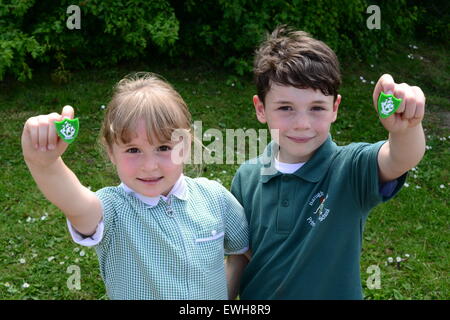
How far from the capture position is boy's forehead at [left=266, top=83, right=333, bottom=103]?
2166 mm

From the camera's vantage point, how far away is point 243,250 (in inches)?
90.4

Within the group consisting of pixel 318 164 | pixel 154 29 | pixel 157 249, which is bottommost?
pixel 157 249

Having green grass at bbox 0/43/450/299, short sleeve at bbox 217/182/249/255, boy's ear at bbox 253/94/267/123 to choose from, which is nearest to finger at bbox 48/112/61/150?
short sleeve at bbox 217/182/249/255

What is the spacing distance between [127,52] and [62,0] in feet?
2.82

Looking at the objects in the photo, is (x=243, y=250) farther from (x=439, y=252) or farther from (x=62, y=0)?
(x=62, y=0)

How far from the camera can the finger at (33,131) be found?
1573 mm

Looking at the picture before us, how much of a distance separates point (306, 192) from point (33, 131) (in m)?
1.03

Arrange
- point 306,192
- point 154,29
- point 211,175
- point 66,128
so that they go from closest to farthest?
point 66,128 < point 306,192 < point 211,175 < point 154,29

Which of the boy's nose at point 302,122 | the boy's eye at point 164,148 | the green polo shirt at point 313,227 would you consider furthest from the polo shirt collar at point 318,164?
the boy's eye at point 164,148

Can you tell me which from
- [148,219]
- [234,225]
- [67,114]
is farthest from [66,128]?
[234,225]

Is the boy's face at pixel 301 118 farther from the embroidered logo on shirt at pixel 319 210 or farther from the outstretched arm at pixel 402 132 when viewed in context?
the outstretched arm at pixel 402 132

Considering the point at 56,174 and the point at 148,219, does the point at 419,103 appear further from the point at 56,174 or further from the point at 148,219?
the point at 56,174

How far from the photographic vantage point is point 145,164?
1948 mm

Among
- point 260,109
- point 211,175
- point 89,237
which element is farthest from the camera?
point 211,175
